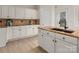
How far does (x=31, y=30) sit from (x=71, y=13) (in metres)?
2.77

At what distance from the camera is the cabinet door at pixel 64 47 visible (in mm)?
2571

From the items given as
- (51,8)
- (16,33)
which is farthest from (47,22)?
(16,33)

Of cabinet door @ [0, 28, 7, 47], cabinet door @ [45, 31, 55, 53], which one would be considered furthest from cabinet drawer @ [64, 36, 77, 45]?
cabinet door @ [0, 28, 7, 47]

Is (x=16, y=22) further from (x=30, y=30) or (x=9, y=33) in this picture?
(x=9, y=33)

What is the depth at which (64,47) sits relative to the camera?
283 cm

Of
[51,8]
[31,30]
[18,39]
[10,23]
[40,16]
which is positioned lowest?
[18,39]

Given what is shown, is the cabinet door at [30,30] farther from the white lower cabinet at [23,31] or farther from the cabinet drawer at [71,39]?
the cabinet drawer at [71,39]

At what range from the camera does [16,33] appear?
6.10 m

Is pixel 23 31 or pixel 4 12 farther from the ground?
pixel 4 12

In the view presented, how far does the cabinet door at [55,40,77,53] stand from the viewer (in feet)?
8.44

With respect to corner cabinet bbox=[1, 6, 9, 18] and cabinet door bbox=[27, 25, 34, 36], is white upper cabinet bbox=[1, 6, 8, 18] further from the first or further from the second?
cabinet door bbox=[27, 25, 34, 36]

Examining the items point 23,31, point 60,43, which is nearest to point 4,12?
point 23,31
